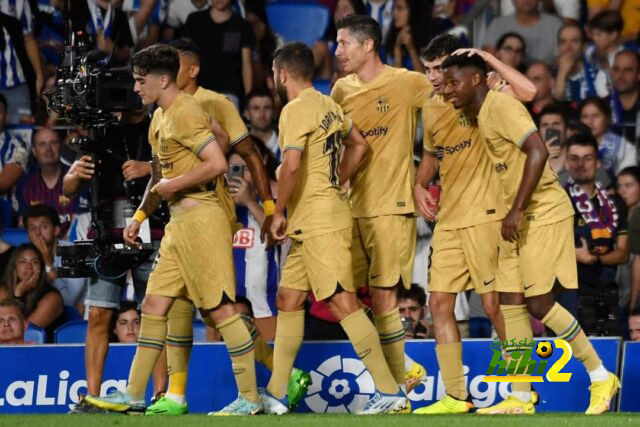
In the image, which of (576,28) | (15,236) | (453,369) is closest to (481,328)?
(576,28)

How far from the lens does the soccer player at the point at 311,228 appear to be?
737 centimetres

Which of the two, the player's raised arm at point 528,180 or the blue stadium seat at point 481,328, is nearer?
the player's raised arm at point 528,180

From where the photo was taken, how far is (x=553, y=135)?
34.4 feet

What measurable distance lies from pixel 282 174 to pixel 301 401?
1940 millimetres

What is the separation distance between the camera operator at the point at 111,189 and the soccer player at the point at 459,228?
1.86 metres

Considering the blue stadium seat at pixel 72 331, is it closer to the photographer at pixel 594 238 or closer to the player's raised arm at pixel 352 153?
the player's raised arm at pixel 352 153

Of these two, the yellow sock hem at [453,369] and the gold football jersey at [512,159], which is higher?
the gold football jersey at [512,159]

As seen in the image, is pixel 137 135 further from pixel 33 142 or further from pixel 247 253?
pixel 33 142

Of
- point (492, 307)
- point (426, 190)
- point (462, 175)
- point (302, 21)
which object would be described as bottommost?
point (492, 307)

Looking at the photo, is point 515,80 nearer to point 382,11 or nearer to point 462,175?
point 462,175

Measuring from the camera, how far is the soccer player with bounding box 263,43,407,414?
7371 millimetres

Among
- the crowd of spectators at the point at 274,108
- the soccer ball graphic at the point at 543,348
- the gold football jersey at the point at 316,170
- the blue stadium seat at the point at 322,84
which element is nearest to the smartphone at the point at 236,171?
the crowd of spectators at the point at 274,108

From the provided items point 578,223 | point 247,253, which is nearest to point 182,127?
point 247,253

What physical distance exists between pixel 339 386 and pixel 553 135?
10.2ft
